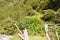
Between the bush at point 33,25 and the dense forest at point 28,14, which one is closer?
the bush at point 33,25

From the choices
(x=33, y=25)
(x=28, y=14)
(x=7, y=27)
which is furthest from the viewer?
(x=28, y=14)

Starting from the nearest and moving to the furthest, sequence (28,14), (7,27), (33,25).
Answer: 1. (33,25)
2. (7,27)
3. (28,14)

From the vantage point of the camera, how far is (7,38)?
1409 cm

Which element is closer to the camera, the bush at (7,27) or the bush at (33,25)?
the bush at (33,25)

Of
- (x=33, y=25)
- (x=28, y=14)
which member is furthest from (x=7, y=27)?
(x=28, y=14)

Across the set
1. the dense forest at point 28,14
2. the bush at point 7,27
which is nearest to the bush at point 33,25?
the dense forest at point 28,14

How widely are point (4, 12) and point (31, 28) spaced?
4391 millimetres

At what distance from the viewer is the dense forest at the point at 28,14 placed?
49.8 ft

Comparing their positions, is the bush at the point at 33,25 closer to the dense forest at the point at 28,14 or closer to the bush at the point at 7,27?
the dense forest at the point at 28,14

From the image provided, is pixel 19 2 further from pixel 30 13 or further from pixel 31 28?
pixel 31 28

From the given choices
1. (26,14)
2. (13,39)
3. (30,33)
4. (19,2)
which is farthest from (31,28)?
(19,2)

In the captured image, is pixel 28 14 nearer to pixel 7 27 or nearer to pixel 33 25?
pixel 33 25

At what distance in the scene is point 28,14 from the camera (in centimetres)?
1866

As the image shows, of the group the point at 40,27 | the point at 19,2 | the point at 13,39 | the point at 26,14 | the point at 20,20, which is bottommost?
the point at 13,39
